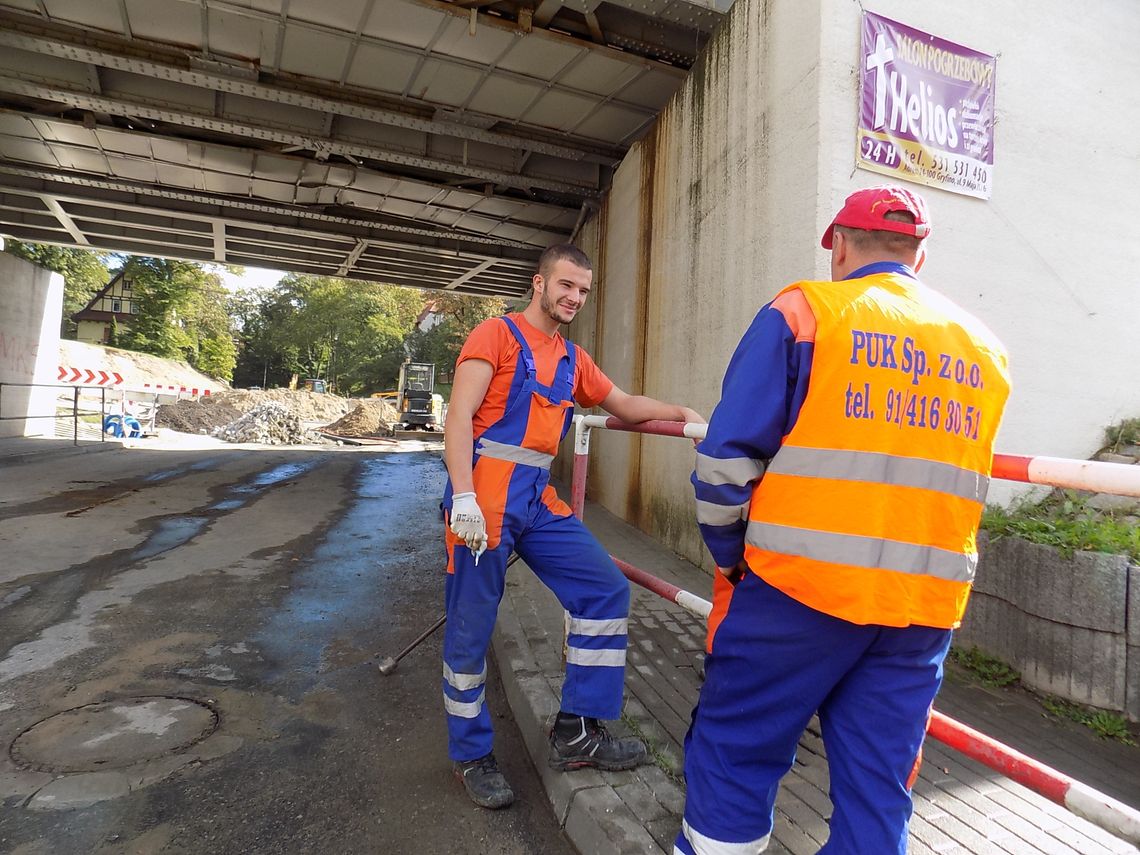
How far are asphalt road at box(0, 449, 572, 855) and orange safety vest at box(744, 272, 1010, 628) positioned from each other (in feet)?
4.97

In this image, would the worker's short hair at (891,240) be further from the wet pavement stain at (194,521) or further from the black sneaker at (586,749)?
the wet pavement stain at (194,521)

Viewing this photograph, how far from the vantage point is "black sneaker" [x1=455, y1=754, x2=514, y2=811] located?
229 cm

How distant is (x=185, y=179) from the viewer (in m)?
10.6

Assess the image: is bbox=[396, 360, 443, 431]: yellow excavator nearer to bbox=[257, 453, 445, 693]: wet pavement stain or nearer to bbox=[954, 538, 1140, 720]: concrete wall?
bbox=[257, 453, 445, 693]: wet pavement stain

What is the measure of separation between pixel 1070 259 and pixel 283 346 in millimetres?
61936

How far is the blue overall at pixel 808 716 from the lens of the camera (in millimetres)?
1328


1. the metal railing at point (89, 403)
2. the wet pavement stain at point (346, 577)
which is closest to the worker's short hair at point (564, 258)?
the wet pavement stain at point (346, 577)

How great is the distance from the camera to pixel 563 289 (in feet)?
8.06

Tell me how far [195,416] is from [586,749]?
89.0ft

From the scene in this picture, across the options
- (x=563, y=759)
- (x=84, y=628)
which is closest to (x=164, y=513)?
(x=84, y=628)

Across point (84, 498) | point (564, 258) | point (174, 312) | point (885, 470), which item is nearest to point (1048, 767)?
point (885, 470)

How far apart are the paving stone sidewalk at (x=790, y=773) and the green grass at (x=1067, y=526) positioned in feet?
2.81

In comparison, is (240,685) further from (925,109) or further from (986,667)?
(925,109)

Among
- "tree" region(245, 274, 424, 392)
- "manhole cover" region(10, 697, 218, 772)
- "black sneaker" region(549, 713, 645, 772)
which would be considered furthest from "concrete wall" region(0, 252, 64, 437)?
"tree" region(245, 274, 424, 392)
